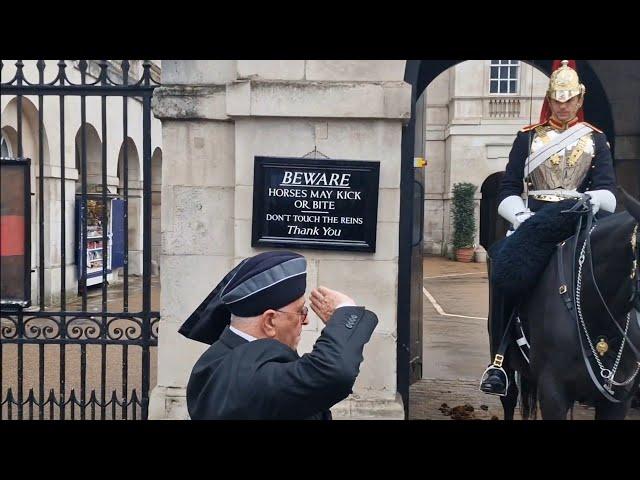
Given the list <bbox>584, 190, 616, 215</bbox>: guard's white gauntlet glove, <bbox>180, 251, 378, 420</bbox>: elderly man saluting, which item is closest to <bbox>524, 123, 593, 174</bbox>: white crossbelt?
<bbox>584, 190, 616, 215</bbox>: guard's white gauntlet glove

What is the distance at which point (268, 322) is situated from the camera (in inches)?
94.3

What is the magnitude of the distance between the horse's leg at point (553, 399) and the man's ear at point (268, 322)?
2357 millimetres

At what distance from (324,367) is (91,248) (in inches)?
536

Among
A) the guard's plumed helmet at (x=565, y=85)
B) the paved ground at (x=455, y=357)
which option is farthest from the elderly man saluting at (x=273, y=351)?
the paved ground at (x=455, y=357)

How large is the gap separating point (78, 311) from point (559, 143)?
5.09 metres

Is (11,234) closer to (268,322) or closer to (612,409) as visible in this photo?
(268,322)

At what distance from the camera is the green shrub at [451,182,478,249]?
2583 cm

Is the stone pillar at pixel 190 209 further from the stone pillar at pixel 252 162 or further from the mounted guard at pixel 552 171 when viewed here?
the mounted guard at pixel 552 171

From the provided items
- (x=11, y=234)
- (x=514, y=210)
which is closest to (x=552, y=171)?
(x=514, y=210)

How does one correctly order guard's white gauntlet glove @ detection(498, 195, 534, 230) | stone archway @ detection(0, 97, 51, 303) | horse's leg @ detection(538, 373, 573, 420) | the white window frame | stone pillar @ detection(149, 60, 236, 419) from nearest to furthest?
horse's leg @ detection(538, 373, 573, 420) < guard's white gauntlet glove @ detection(498, 195, 534, 230) < stone pillar @ detection(149, 60, 236, 419) < stone archway @ detection(0, 97, 51, 303) < the white window frame

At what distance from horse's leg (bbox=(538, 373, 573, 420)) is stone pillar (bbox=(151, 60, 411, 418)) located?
4.71 feet

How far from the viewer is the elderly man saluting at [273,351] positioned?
86.4 inches

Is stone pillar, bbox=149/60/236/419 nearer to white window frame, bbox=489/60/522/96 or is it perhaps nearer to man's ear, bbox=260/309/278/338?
man's ear, bbox=260/309/278/338
